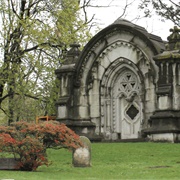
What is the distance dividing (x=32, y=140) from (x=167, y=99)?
10193 mm

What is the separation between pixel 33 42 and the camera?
112ft

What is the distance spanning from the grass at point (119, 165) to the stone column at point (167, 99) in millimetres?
1444

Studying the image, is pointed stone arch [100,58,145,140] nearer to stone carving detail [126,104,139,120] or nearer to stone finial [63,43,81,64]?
stone carving detail [126,104,139,120]

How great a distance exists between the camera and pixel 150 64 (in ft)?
85.6

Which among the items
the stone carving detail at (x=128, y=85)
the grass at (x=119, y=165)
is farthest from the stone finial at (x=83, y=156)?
the stone carving detail at (x=128, y=85)

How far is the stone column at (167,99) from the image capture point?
24219mm

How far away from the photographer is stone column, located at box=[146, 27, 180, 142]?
24219mm

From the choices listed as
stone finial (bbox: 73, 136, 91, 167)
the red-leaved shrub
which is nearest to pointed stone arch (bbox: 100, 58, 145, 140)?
stone finial (bbox: 73, 136, 91, 167)

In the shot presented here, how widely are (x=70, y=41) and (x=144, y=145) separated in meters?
13.5

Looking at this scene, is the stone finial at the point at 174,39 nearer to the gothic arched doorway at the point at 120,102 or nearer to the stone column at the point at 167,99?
the stone column at the point at 167,99

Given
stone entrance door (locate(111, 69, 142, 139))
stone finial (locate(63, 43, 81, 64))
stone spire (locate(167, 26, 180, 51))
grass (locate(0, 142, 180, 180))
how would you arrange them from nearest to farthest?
grass (locate(0, 142, 180, 180)) < stone spire (locate(167, 26, 180, 51)) < stone entrance door (locate(111, 69, 142, 139)) < stone finial (locate(63, 43, 81, 64))

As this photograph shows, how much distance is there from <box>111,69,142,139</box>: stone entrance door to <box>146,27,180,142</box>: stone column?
2325 millimetres

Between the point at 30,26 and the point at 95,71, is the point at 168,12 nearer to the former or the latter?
the point at 95,71

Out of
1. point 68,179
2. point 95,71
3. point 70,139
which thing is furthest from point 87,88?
point 68,179
